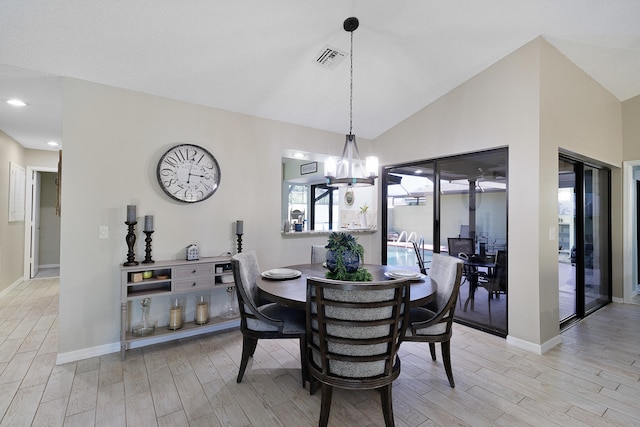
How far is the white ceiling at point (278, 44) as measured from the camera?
2.24 meters

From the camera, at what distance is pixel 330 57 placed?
2951mm

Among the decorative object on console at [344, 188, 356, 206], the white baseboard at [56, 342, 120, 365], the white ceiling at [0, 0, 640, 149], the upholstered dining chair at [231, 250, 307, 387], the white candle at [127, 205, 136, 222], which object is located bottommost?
the white baseboard at [56, 342, 120, 365]

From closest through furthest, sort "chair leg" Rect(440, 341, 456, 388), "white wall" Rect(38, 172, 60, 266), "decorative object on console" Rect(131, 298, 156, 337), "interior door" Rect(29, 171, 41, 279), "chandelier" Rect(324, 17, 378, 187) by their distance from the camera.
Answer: "chair leg" Rect(440, 341, 456, 388) < "chandelier" Rect(324, 17, 378, 187) < "decorative object on console" Rect(131, 298, 156, 337) < "interior door" Rect(29, 171, 41, 279) < "white wall" Rect(38, 172, 60, 266)

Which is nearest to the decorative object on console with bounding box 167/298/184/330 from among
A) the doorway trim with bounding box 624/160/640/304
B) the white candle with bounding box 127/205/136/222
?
the white candle with bounding box 127/205/136/222

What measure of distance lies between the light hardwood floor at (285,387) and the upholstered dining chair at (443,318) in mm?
368

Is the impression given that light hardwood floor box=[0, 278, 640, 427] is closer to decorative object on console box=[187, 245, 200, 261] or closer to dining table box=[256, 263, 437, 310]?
dining table box=[256, 263, 437, 310]

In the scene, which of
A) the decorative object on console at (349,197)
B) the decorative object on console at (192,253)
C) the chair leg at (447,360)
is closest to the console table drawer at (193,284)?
the decorative object on console at (192,253)

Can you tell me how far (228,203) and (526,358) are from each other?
347cm

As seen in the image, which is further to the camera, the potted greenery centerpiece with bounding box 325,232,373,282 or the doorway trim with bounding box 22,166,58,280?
the doorway trim with bounding box 22,166,58,280

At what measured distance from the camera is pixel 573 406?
210 cm

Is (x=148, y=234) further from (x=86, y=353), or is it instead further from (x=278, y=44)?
(x=278, y=44)

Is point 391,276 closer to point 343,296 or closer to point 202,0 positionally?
point 343,296

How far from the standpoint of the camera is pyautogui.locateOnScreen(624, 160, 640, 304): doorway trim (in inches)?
173

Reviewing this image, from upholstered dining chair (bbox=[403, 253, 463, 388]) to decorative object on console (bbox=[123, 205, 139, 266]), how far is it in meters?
2.59
